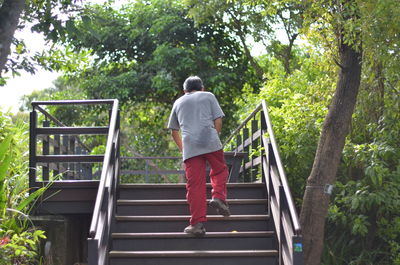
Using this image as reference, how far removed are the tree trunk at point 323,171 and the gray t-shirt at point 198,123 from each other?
1.96 metres

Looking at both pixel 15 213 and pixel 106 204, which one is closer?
pixel 106 204

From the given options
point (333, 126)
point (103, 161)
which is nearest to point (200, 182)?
point (103, 161)

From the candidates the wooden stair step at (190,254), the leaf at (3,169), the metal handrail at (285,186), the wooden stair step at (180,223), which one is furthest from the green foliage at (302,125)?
the leaf at (3,169)

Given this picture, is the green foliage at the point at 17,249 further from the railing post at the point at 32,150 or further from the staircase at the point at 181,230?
the railing post at the point at 32,150

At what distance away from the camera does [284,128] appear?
1007 centimetres

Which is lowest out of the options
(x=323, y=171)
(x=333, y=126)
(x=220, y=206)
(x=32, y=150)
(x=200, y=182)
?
(x=220, y=206)

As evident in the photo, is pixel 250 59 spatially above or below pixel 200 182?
above

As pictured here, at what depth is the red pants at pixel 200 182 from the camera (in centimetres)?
718

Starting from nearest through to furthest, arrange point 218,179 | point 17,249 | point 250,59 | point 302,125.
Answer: point 17,249, point 218,179, point 302,125, point 250,59

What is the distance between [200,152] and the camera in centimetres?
719

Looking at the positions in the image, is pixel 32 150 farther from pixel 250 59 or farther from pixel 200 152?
pixel 250 59

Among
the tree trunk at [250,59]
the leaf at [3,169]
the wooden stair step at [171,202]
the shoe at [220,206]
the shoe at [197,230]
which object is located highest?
the tree trunk at [250,59]

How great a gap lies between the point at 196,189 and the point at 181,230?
74 cm

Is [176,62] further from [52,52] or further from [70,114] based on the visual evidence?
[52,52]
